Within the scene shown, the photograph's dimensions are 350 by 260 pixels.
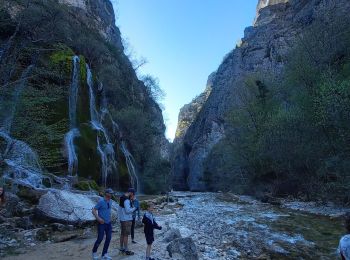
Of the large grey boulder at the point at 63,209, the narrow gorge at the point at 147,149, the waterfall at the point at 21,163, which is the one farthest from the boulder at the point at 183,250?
the waterfall at the point at 21,163

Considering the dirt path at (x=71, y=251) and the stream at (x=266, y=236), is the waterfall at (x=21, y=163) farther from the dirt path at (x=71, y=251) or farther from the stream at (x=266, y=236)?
the stream at (x=266, y=236)

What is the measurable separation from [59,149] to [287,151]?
2089 cm

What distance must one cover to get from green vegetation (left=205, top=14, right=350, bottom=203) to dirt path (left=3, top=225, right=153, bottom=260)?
1336 centimetres

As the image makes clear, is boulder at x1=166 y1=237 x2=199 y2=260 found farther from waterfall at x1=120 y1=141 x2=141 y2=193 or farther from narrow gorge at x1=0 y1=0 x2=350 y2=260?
waterfall at x1=120 y1=141 x2=141 y2=193

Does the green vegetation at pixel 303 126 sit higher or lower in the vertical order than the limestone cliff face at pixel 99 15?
lower

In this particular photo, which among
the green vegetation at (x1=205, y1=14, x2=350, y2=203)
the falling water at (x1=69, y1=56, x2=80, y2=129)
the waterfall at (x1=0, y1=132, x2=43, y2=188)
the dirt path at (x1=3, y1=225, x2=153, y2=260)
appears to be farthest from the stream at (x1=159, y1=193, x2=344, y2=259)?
the falling water at (x1=69, y1=56, x2=80, y2=129)

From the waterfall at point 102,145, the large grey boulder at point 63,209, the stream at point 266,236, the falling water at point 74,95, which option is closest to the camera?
the stream at point 266,236

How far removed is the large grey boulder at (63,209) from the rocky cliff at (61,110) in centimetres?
222

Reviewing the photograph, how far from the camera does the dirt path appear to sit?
10.5 m

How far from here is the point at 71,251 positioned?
11.3 m

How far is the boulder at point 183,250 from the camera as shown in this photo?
1036 cm

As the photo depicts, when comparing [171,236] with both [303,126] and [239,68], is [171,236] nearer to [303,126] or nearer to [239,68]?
[303,126]

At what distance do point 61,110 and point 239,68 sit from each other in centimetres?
6318

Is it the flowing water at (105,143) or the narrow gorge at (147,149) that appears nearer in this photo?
the narrow gorge at (147,149)
